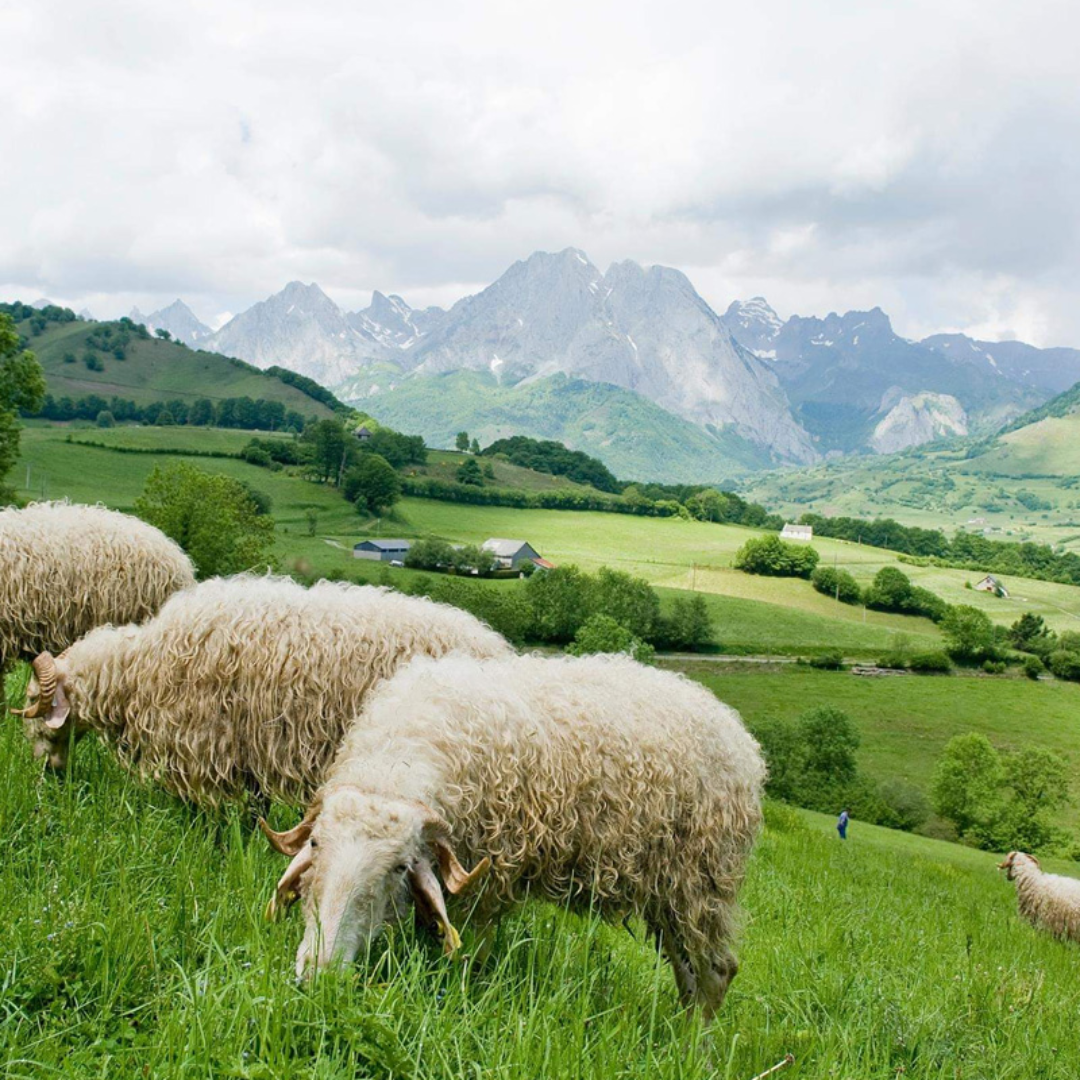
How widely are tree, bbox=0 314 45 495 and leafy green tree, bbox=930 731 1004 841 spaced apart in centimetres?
5473

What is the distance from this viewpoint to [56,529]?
29.0ft

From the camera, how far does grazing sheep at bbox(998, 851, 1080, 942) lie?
16.3m

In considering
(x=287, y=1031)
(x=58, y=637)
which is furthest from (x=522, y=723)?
(x=58, y=637)

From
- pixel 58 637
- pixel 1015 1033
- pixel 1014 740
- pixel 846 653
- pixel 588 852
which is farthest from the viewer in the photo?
pixel 846 653

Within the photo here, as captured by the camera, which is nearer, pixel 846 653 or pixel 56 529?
pixel 56 529

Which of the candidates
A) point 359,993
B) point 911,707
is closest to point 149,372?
point 911,707

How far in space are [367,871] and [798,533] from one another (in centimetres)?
15205

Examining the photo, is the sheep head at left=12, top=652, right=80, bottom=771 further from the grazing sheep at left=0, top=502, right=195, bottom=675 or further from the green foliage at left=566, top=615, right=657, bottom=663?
the green foliage at left=566, top=615, right=657, bottom=663

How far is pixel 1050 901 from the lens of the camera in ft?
54.5

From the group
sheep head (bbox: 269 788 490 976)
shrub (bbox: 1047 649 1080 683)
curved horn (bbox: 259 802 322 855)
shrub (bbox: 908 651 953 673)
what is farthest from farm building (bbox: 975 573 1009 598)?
curved horn (bbox: 259 802 322 855)

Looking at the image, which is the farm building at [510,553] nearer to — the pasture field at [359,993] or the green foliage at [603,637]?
the green foliage at [603,637]

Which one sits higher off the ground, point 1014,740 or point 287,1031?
point 287,1031

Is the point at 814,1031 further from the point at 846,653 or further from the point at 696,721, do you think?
the point at 846,653

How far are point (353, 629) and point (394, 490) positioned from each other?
9388 centimetres
